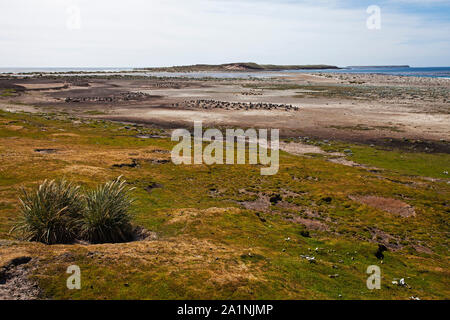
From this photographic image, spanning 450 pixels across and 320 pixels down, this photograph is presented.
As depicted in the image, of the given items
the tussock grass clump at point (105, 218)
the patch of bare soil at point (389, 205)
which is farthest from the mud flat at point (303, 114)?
the tussock grass clump at point (105, 218)

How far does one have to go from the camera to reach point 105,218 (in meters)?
15.5

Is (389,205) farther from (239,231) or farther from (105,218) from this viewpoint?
(105,218)

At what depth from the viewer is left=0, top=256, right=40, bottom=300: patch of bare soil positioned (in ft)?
31.2

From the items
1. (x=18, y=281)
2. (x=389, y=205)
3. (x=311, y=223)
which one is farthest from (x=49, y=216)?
(x=389, y=205)

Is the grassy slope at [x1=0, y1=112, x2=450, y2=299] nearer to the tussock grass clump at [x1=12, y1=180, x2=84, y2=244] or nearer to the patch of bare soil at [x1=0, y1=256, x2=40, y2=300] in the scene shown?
the patch of bare soil at [x1=0, y1=256, x2=40, y2=300]

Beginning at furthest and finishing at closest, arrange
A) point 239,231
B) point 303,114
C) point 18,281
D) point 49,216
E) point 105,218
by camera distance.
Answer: point 303,114, point 239,231, point 105,218, point 49,216, point 18,281

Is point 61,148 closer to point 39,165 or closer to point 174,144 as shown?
point 39,165

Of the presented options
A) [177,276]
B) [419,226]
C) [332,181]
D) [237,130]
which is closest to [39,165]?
[177,276]

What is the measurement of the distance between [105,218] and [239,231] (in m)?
7.18

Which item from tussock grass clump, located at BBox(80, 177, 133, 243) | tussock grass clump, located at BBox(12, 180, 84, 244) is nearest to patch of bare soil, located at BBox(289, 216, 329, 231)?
tussock grass clump, located at BBox(80, 177, 133, 243)

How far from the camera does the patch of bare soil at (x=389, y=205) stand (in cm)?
2430

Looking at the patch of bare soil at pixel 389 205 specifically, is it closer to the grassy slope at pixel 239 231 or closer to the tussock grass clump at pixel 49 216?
the grassy slope at pixel 239 231

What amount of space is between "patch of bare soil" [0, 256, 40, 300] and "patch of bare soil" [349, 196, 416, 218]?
77.0ft

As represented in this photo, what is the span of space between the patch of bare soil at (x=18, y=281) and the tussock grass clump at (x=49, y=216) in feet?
10.8
